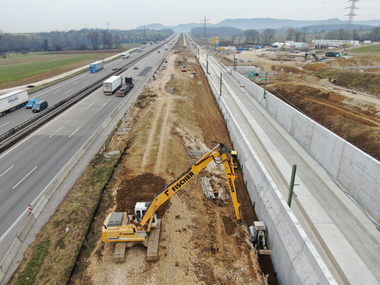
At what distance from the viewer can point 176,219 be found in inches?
754

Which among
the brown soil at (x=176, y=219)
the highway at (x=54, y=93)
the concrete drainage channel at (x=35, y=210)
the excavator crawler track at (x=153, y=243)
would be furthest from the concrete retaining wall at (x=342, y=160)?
the highway at (x=54, y=93)

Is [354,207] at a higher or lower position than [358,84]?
Answer: lower

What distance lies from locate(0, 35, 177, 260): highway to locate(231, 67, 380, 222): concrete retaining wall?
86.5ft

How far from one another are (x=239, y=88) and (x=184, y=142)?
31008 mm

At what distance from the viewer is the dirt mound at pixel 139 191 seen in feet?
65.7

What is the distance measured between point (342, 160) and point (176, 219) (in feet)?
51.6

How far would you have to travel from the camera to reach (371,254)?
1531cm

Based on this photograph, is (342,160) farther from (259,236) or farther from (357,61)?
(357,61)

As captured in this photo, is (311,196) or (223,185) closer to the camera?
(311,196)

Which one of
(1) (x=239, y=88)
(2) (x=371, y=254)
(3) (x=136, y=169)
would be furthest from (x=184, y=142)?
(1) (x=239, y=88)

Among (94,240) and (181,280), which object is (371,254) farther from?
(94,240)

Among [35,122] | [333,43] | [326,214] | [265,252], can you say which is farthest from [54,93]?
[333,43]

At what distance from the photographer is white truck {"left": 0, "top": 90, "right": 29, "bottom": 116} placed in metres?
42.4

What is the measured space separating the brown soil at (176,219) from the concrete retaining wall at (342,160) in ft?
28.0
